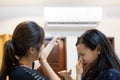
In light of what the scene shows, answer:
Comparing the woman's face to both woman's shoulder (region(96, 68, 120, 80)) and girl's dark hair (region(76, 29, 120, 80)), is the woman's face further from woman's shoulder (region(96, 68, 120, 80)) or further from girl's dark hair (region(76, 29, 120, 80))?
woman's shoulder (region(96, 68, 120, 80))

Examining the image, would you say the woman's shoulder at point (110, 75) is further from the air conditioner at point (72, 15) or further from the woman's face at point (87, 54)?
the air conditioner at point (72, 15)

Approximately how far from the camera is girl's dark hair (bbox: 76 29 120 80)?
54.3 inches

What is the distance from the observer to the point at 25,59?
47.2 inches

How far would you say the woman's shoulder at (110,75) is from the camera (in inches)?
50.7

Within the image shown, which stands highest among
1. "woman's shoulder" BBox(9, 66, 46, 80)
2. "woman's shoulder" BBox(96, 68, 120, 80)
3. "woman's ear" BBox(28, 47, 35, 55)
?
"woman's ear" BBox(28, 47, 35, 55)

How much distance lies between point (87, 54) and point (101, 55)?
82 millimetres

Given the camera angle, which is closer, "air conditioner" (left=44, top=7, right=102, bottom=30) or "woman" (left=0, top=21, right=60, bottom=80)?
"woman" (left=0, top=21, right=60, bottom=80)

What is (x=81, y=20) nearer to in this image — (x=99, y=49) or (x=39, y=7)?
(x=39, y=7)

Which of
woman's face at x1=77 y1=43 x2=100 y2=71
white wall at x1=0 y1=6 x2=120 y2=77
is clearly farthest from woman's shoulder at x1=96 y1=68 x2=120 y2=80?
white wall at x1=0 y1=6 x2=120 y2=77

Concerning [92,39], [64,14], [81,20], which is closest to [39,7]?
[64,14]

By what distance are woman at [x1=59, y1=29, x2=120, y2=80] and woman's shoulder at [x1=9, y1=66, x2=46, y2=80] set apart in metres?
0.37

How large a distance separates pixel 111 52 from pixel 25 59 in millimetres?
503

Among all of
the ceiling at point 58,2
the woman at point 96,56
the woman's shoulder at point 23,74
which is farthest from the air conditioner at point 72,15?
the woman's shoulder at point 23,74

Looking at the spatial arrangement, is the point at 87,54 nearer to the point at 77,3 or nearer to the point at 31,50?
the point at 31,50
